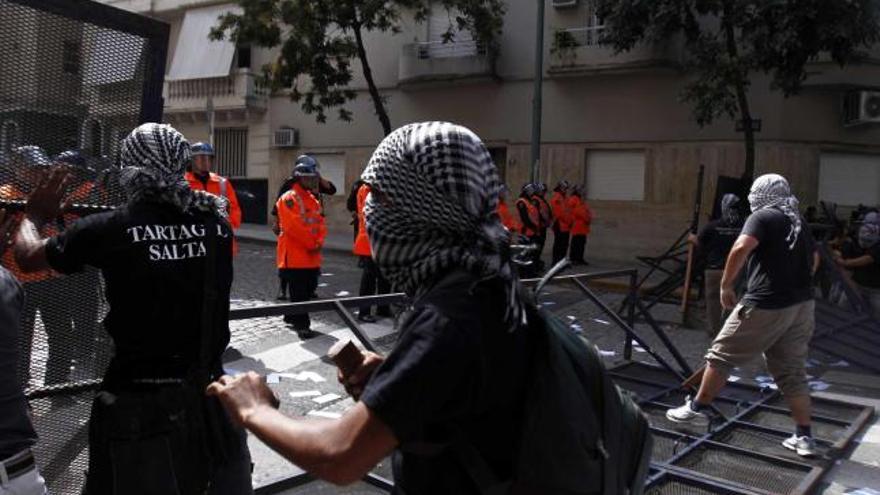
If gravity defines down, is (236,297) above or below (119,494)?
below

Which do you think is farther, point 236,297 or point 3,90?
point 236,297

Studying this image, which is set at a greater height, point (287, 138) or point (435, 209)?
point (287, 138)

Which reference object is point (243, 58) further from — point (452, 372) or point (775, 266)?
point (452, 372)

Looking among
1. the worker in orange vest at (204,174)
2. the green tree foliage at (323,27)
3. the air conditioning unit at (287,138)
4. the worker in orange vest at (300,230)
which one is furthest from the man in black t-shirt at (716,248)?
the air conditioning unit at (287,138)

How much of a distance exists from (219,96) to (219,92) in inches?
4.8

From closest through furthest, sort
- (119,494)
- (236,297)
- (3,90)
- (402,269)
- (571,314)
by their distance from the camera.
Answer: (402,269) < (119,494) < (3,90) < (571,314) < (236,297)

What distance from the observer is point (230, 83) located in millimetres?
23406

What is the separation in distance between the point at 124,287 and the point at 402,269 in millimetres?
1190

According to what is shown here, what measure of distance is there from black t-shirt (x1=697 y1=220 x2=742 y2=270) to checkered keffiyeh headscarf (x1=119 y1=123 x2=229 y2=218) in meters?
7.10

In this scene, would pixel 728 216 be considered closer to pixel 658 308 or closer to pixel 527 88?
pixel 658 308

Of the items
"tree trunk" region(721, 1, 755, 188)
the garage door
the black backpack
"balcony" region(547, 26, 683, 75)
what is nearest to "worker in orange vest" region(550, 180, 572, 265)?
"balcony" region(547, 26, 683, 75)

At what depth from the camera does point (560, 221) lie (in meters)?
15.8

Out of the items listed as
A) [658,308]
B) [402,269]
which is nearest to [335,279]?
[658,308]

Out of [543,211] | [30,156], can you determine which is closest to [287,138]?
[543,211]
